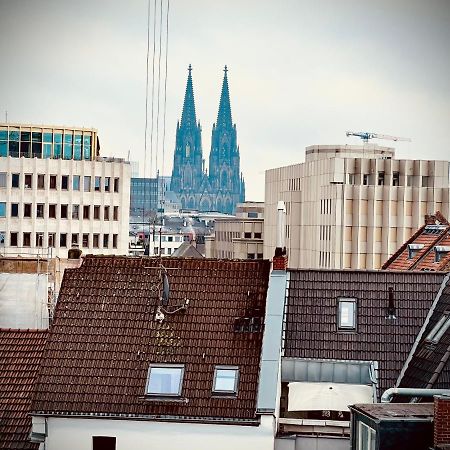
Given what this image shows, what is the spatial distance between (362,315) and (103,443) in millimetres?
8802

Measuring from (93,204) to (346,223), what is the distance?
35152 mm

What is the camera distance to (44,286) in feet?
188

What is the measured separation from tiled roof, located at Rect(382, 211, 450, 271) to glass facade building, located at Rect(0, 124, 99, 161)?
72601 millimetres

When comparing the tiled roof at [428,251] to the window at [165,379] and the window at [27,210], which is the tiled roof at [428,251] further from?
the window at [27,210]

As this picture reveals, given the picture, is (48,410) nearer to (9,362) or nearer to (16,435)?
(16,435)

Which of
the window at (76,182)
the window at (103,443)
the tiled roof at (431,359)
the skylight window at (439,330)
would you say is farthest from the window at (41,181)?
the window at (103,443)

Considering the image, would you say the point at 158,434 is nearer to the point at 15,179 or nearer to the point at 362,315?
the point at 362,315

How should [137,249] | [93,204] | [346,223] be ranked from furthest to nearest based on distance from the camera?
[137,249] → [346,223] → [93,204]

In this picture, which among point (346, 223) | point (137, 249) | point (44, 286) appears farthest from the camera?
point (137, 249)

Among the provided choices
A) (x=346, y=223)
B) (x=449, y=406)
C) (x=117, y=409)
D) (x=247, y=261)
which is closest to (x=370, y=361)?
(x=247, y=261)

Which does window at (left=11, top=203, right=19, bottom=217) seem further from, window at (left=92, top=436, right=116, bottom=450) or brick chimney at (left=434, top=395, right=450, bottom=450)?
brick chimney at (left=434, top=395, right=450, bottom=450)

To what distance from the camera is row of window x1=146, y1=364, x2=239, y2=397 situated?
38.0 metres

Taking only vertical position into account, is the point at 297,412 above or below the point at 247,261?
below

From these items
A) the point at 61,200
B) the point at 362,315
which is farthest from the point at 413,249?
the point at 61,200
